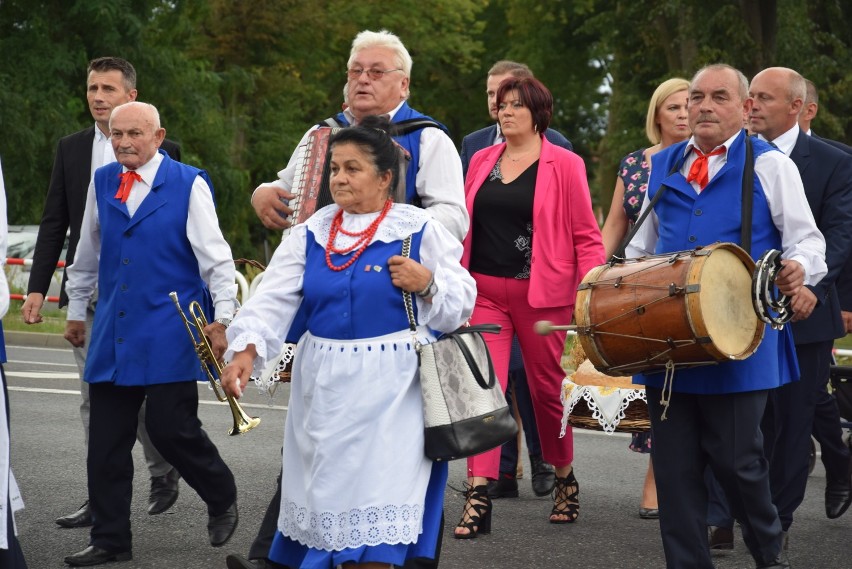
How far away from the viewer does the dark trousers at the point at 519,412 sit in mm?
8203

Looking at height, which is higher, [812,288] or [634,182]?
[634,182]

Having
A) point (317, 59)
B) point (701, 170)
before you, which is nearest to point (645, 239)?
point (701, 170)

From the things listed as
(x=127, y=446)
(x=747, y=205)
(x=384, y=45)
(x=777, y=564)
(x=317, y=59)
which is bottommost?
(x=777, y=564)

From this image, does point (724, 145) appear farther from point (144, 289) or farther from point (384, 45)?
point (144, 289)

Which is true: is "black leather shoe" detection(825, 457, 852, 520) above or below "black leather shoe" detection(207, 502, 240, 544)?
above

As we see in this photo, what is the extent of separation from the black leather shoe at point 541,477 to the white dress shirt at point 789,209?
2.90m

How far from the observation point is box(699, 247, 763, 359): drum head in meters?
5.33

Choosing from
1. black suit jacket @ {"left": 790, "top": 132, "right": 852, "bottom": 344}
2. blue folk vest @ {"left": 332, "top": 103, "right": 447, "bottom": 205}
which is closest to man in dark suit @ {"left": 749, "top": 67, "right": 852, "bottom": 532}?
black suit jacket @ {"left": 790, "top": 132, "right": 852, "bottom": 344}

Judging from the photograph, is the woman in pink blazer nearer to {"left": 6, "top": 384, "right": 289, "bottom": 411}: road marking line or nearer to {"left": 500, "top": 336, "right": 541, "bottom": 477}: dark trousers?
{"left": 500, "top": 336, "right": 541, "bottom": 477}: dark trousers

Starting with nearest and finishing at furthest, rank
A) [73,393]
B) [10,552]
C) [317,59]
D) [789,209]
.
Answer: [10,552]
[789,209]
[73,393]
[317,59]

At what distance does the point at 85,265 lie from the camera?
684 centimetres

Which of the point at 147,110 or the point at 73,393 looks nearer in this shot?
the point at 147,110

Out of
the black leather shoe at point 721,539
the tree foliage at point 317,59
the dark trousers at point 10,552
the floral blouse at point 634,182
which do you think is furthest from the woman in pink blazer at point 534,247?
the tree foliage at point 317,59

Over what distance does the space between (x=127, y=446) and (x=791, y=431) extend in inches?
123
